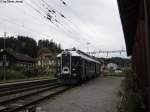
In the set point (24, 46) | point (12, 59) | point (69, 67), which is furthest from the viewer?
point (24, 46)

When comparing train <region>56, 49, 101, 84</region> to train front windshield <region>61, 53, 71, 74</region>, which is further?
train front windshield <region>61, 53, 71, 74</region>

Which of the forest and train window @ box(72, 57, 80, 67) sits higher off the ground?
the forest

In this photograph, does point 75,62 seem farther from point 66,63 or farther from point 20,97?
point 20,97

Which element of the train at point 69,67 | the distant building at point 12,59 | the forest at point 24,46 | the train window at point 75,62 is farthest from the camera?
the forest at point 24,46

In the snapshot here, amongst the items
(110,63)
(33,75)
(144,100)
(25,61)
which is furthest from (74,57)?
(110,63)

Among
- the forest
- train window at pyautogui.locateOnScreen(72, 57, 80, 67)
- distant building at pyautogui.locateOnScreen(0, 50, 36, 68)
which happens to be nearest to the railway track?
train window at pyautogui.locateOnScreen(72, 57, 80, 67)

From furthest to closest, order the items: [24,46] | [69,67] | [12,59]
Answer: [24,46]
[12,59]
[69,67]

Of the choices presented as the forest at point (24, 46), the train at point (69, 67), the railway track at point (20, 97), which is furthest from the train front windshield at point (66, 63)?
the forest at point (24, 46)

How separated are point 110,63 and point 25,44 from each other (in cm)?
3902

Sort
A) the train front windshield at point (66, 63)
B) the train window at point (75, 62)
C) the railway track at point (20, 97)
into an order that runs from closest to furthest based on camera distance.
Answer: the railway track at point (20, 97), the train front windshield at point (66, 63), the train window at point (75, 62)

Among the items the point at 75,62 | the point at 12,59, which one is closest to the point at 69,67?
the point at 75,62

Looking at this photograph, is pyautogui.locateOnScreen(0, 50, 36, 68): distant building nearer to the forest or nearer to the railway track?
the railway track

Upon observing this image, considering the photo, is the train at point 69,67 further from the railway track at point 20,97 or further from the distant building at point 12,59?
the distant building at point 12,59

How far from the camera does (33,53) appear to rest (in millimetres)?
126312
